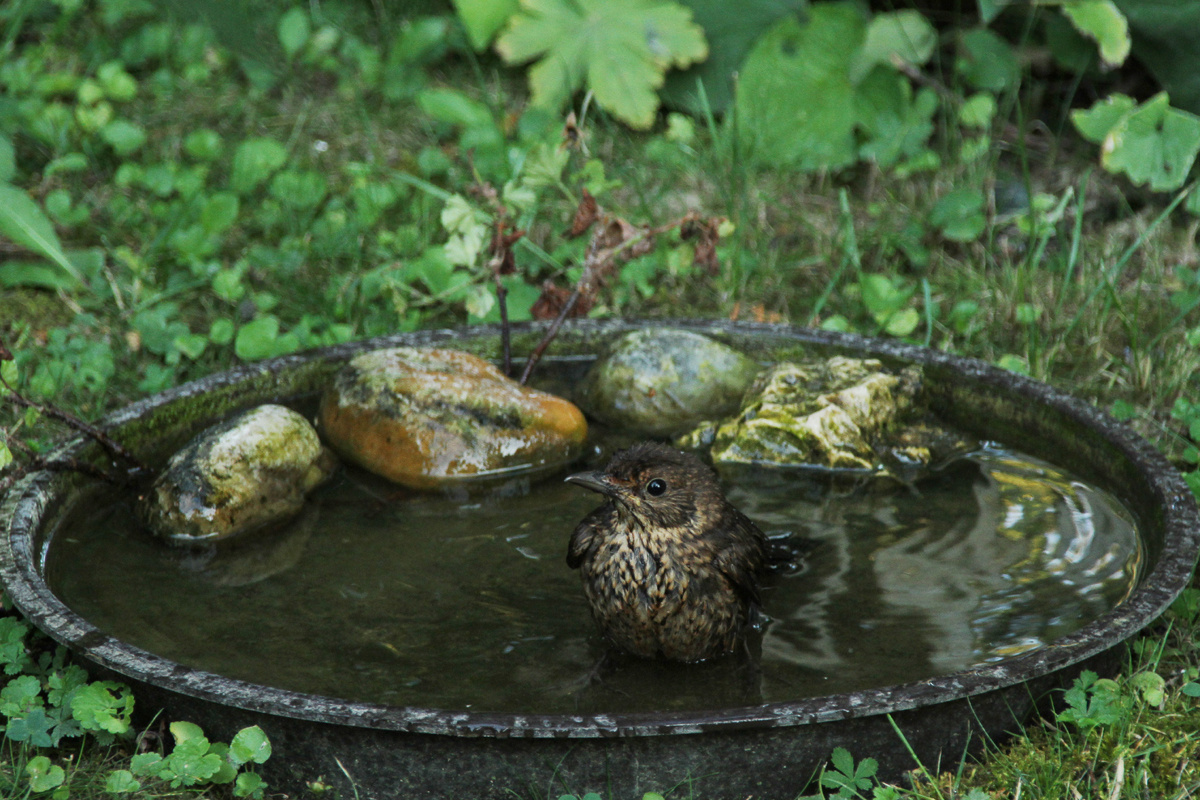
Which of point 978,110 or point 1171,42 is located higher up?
point 1171,42

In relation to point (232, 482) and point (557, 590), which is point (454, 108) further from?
point (557, 590)

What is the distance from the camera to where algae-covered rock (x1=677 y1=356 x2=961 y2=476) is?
4.00m

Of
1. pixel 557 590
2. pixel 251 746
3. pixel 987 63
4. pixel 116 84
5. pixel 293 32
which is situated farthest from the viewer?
pixel 293 32

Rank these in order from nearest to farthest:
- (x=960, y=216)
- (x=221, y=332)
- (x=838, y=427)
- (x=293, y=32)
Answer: (x=838, y=427) < (x=221, y=332) < (x=960, y=216) < (x=293, y=32)

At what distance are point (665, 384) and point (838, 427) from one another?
0.65 meters

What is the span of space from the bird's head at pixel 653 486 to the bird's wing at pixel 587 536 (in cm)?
8

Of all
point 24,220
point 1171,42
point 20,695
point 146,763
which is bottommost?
point 20,695

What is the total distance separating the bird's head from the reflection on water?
38 cm

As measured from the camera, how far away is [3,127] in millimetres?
6105

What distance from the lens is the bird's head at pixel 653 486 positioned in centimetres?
307

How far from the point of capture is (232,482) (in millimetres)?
3646

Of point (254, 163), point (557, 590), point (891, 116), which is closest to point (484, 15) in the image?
point (254, 163)

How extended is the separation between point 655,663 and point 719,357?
152 cm

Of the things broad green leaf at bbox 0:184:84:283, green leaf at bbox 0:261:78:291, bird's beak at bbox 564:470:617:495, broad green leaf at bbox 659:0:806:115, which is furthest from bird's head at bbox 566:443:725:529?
broad green leaf at bbox 659:0:806:115
